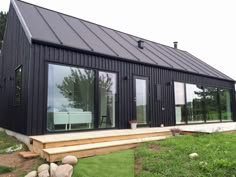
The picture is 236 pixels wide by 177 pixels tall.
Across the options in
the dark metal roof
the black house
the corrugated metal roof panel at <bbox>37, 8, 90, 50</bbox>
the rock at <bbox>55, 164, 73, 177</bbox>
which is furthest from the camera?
the corrugated metal roof panel at <bbox>37, 8, 90, 50</bbox>

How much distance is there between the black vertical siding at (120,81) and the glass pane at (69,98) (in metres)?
0.19

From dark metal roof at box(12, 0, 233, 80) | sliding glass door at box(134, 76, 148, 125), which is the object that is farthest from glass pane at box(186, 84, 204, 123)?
→ sliding glass door at box(134, 76, 148, 125)

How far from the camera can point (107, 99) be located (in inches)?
265

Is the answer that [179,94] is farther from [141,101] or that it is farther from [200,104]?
[141,101]

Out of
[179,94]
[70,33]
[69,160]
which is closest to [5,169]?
[69,160]

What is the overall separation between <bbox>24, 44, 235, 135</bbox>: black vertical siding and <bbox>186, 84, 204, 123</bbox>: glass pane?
403 millimetres

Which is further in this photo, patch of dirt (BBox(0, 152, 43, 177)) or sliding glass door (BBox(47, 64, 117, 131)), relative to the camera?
sliding glass door (BBox(47, 64, 117, 131))

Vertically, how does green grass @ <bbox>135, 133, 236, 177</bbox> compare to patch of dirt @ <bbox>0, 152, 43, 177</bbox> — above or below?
above

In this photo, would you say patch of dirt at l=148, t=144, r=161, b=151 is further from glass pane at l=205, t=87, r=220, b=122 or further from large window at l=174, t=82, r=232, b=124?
glass pane at l=205, t=87, r=220, b=122

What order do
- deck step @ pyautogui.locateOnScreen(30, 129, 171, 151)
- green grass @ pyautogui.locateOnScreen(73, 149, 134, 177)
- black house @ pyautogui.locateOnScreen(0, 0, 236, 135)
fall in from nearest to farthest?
green grass @ pyautogui.locateOnScreen(73, 149, 134, 177) → deck step @ pyautogui.locateOnScreen(30, 129, 171, 151) → black house @ pyautogui.locateOnScreen(0, 0, 236, 135)

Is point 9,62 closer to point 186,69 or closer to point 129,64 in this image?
point 129,64

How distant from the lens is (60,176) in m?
2.99

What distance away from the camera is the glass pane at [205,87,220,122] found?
10.1 m

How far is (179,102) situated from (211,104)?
95.4 inches
